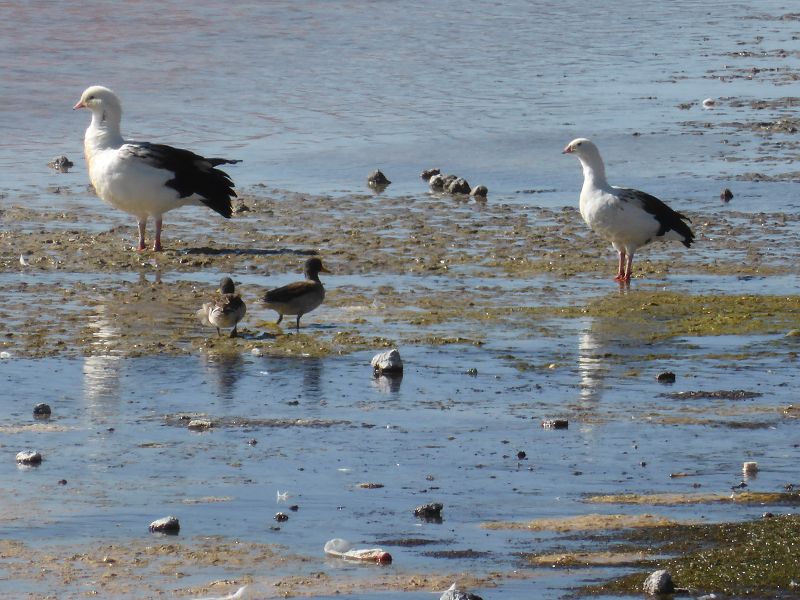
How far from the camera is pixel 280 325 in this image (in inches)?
499

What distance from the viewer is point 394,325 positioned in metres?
12.5

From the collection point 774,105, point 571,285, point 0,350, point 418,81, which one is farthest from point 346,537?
point 418,81

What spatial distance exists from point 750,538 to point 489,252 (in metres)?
7.69

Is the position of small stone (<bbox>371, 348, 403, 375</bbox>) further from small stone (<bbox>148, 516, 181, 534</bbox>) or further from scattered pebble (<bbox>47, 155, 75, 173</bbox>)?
scattered pebble (<bbox>47, 155, 75, 173</bbox>)

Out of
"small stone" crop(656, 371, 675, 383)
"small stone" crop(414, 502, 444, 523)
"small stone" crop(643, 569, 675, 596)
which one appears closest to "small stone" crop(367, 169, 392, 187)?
"small stone" crop(656, 371, 675, 383)

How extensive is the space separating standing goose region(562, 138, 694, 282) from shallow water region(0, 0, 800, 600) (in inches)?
12.3

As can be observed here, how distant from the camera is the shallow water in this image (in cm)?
823

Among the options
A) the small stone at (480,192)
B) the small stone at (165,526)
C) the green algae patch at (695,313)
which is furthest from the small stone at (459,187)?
the small stone at (165,526)

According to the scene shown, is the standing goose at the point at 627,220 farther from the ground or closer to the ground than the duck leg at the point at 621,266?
farther from the ground

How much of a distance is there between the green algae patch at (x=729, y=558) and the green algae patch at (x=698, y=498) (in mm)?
366

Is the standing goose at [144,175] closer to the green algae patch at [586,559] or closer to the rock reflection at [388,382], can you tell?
the rock reflection at [388,382]

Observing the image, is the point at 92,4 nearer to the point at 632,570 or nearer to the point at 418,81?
the point at 418,81

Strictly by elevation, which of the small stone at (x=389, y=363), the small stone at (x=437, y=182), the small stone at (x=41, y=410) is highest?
the small stone at (x=437, y=182)

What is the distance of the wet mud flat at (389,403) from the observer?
7621mm
